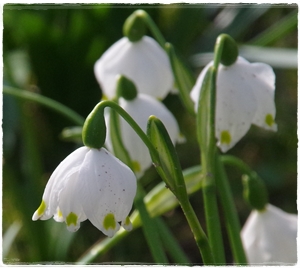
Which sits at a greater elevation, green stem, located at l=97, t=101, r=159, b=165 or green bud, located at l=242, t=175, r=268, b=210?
green stem, located at l=97, t=101, r=159, b=165

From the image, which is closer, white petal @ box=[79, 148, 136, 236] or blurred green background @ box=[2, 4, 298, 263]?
white petal @ box=[79, 148, 136, 236]

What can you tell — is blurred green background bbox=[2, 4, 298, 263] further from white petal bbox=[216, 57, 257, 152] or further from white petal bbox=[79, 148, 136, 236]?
white petal bbox=[79, 148, 136, 236]

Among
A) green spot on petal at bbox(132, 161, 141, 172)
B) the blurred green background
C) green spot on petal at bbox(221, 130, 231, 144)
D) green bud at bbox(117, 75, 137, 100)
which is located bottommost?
the blurred green background

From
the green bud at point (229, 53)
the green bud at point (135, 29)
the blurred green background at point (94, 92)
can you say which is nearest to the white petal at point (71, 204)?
the green bud at point (229, 53)

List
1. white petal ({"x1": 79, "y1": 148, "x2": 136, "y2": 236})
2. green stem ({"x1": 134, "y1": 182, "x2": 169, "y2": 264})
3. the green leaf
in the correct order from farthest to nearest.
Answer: green stem ({"x1": 134, "y1": 182, "x2": 169, "y2": 264}) < the green leaf < white petal ({"x1": 79, "y1": 148, "x2": 136, "y2": 236})

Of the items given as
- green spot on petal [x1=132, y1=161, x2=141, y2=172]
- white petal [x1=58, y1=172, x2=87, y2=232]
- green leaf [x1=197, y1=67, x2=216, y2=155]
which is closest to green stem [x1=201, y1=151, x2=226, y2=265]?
green leaf [x1=197, y1=67, x2=216, y2=155]

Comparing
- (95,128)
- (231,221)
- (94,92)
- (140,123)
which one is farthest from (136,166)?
(94,92)

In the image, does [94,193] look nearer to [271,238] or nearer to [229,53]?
[229,53]
